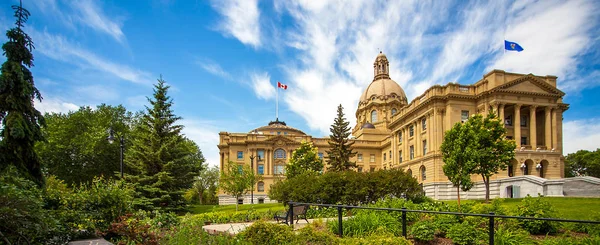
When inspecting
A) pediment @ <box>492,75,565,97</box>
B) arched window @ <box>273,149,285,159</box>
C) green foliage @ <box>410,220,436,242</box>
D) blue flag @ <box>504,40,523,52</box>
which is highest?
blue flag @ <box>504,40,523,52</box>

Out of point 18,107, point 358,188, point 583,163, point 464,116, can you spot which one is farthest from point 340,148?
point 583,163

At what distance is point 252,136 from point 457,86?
116 feet

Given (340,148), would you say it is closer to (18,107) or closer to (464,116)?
(464,116)

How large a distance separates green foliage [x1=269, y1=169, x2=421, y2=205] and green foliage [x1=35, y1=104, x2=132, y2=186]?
30621 mm

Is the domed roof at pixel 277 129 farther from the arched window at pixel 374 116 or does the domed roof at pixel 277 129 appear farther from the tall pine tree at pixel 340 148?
the tall pine tree at pixel 340 148

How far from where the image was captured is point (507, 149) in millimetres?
28406

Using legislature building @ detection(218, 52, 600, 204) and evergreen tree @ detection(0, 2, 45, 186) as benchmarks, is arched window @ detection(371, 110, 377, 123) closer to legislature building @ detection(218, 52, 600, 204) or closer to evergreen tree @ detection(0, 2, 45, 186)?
legislature building @ detection(218, 52, 600, 204)

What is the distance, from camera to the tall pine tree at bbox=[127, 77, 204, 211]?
28375 millimetres

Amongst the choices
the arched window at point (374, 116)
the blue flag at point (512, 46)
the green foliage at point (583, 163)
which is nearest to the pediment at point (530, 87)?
the blue flag at point (512, 46)

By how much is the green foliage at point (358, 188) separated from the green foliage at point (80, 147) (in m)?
30.6

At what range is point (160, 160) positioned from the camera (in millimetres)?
29047

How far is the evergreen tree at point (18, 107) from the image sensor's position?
13.8 meters

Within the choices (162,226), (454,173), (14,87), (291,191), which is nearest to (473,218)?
(162,226)

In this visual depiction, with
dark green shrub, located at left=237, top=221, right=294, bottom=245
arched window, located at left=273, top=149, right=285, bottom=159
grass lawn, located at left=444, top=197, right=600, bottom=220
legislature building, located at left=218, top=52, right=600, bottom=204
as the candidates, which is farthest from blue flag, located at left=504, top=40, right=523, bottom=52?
arched window, located at left=273, top=149, right=285, bottom=159
